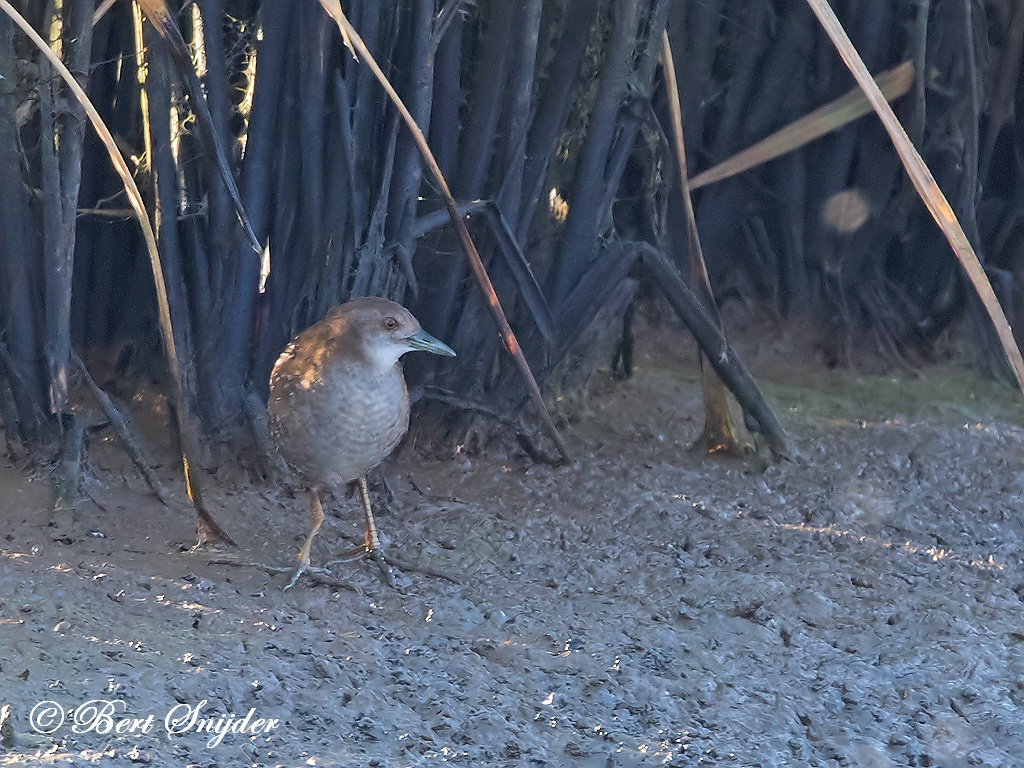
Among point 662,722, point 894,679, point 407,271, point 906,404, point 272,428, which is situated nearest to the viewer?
point 662,722

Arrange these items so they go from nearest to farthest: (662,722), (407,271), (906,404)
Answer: (662,722), (407,271), (906,404)

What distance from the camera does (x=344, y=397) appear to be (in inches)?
119

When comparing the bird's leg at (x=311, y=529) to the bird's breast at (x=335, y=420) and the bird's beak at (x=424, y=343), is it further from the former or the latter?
the bird's beak at (x=424, y=343)

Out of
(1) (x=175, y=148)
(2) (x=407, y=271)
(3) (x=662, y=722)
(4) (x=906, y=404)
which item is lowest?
(3) (x=662, y=722)

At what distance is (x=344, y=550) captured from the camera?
3.20m

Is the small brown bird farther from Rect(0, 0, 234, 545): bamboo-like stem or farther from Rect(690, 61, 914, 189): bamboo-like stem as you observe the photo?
Rect(690, 61, 914, 189): bamboo-like stem

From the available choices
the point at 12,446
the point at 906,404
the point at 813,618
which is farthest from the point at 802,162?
the point at 12,446

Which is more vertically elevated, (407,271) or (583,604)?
(407,271)

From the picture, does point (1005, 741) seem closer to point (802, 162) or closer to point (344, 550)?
point (344, 550)

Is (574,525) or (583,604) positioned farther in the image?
(574,525)

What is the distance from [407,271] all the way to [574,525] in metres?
0.83
